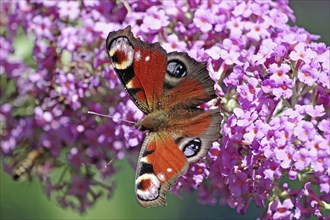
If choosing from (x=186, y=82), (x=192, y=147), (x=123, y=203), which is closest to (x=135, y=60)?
(x=186, y=82)

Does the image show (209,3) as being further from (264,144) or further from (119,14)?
(264,144)

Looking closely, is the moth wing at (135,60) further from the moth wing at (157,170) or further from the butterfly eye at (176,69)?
the moth wing at (157,170)

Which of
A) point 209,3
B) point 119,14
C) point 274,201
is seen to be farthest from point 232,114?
point 119,14

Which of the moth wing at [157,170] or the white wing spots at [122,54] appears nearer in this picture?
the moth wing at [157,170]

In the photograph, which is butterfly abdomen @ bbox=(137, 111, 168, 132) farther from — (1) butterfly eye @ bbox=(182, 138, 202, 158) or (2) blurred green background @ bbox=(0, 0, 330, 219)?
(2) blurred green background @ bbox=(0, 0, 330, 219)

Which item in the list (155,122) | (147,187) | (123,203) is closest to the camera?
(147,187)

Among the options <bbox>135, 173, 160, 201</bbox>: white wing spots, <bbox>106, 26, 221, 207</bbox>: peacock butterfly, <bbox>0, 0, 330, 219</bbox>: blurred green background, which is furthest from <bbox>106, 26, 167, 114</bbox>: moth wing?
<bbox>0, 0, 330, 219</bbox>: blurred green background

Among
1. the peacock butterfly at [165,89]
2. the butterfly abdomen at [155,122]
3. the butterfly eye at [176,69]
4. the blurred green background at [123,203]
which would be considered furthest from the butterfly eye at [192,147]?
the blurred green background at [123,203]

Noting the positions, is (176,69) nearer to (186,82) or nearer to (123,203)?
(186,82)
